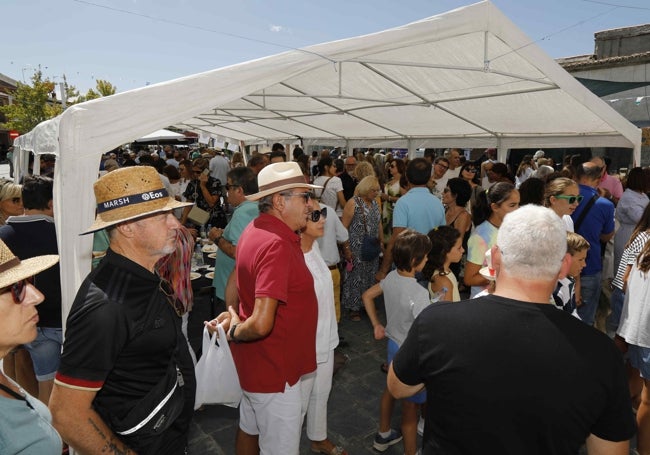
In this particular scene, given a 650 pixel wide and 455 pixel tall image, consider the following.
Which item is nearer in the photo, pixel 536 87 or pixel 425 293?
pixel 425 293

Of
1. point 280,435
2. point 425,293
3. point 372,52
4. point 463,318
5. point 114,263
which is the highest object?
point 372,52

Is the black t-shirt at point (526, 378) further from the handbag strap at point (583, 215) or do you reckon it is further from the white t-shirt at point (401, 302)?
the handbag strap at point (583, 215)

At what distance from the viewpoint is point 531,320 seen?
1.13 m

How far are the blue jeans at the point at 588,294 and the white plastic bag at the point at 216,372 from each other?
132 inches

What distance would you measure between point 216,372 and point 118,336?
79 cm

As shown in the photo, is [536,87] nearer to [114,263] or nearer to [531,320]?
[531,320]

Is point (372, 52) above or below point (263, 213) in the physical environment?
above

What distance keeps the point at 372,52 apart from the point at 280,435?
3.36 meters

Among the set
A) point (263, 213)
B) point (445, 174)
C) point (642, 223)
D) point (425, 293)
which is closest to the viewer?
point (263, 213)

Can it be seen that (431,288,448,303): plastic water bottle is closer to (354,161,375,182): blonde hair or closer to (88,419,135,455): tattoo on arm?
(88,419,135,455): tattoo on arm

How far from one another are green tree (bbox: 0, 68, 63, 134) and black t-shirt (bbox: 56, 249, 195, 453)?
44.9 metres

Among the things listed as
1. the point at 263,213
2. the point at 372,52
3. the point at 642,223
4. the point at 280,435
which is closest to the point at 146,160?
the point at 372,52

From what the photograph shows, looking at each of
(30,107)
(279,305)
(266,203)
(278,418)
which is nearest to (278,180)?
(266,203)

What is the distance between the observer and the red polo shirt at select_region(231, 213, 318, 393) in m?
1.85
